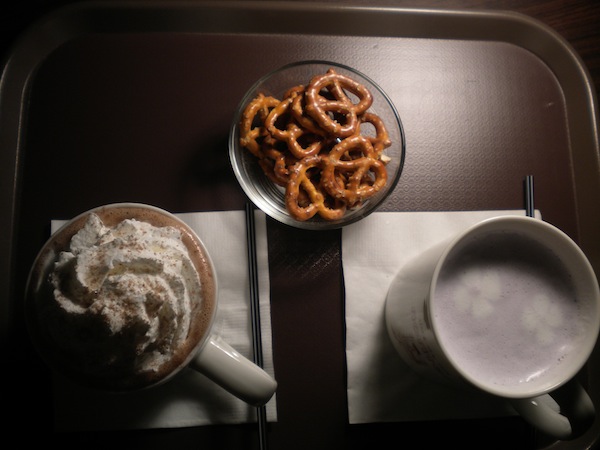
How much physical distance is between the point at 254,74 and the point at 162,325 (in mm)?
454

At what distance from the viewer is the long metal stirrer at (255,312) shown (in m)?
0.73

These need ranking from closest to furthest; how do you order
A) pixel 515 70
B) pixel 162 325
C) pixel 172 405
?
pixel 162 325 → pixel 172 405 → pixel 515 70

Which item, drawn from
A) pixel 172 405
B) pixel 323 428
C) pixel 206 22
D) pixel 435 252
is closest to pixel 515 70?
pixel 435 252

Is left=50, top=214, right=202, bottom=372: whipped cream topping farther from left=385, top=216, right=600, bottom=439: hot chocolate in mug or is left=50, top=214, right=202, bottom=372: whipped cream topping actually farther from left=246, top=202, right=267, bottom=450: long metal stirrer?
left=385, top=216, right=600, bottom=439: hot chocolate in mug

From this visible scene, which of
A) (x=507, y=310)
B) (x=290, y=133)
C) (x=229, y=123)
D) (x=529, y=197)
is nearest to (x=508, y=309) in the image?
(x=507, y=310)

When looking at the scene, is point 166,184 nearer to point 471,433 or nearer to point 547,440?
point 471,433

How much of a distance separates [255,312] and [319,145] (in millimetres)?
283

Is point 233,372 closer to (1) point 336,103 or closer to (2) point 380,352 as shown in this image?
(2) point 380,352

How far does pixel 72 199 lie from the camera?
770 millimetres

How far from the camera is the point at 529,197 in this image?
816 millimetres

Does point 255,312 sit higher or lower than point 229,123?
lower

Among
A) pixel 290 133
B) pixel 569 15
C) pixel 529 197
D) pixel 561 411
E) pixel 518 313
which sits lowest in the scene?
pixel 561 411

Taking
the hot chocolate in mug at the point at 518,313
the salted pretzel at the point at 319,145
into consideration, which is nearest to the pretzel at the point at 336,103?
the salted pretzel at the point at 319,145

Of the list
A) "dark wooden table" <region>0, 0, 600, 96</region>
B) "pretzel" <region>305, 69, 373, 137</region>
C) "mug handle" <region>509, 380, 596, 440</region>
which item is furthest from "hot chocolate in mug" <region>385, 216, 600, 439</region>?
"dark wooden table" <region>0, 0, 600, 96</region>
